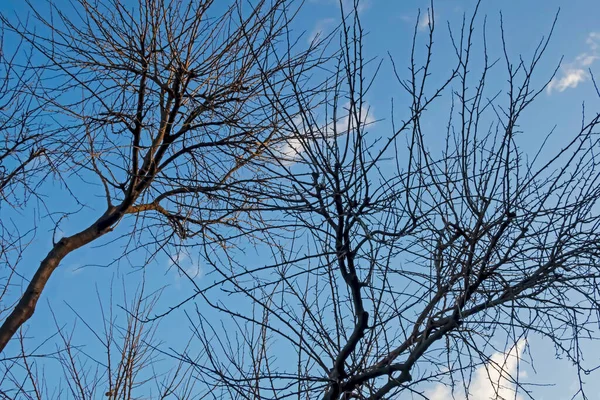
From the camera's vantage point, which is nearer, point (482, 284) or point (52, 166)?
point (482, 284)

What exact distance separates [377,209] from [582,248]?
77 centimetres

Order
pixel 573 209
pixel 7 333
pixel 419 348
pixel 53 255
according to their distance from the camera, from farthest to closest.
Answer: pixel 53 255
pixel 7 333
pixel 573 209
pixel 419 348

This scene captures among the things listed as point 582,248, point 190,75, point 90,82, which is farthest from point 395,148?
point 90,82

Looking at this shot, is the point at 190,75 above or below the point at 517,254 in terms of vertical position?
above

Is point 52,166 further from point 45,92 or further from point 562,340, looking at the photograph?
point 562,340

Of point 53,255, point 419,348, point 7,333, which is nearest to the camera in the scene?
point 419,348

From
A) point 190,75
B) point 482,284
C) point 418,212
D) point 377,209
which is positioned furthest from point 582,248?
point 190,75

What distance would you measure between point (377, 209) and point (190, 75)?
2.25m

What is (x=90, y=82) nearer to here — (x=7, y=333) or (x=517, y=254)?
(x=7, y=333)

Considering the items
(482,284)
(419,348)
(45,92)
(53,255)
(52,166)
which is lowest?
(419,348)

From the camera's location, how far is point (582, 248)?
2221 mm

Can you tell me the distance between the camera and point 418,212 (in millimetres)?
2283

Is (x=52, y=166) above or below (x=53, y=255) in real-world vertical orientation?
above

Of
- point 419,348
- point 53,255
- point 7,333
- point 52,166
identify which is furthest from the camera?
point 52,166
